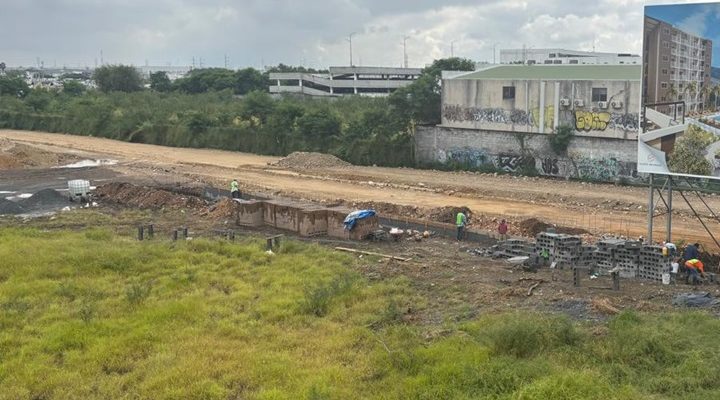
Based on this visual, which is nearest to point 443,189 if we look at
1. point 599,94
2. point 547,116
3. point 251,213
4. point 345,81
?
point 547,116

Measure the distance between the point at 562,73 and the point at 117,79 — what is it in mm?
77497

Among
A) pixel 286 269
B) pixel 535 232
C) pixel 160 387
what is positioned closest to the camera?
pixel 160 387

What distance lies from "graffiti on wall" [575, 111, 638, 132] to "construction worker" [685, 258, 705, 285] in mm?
16569

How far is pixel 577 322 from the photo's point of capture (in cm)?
1330

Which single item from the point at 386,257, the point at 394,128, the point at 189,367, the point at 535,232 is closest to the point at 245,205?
the point at 386,257

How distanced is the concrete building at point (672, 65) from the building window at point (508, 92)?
1878 cm

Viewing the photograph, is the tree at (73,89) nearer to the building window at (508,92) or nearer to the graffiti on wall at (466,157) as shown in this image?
the graffiti on wall at (466,157)

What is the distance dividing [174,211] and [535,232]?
14.2 meters

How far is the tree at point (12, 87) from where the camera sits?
273 ft

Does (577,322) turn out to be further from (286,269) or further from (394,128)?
(394,128)

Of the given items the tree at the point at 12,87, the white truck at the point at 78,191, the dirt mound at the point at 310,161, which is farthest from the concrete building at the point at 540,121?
the tree at the point at 12,87

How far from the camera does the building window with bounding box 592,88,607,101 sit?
32.8m

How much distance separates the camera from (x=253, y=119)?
167 feet

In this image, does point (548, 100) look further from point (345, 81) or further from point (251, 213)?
point (345, 81)
